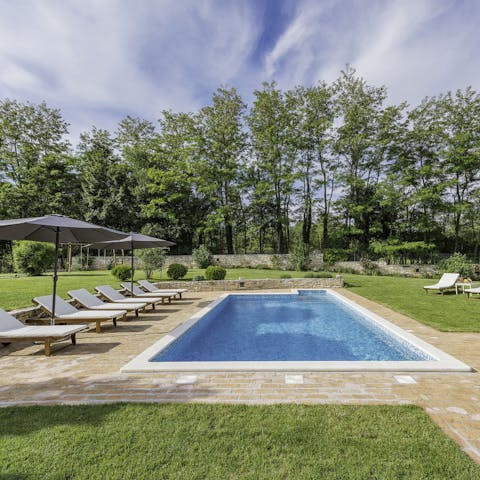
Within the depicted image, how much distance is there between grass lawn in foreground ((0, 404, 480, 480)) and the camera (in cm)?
209

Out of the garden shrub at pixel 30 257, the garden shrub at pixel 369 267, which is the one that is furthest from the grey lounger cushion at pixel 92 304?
the garden shrub at pixel 369 267

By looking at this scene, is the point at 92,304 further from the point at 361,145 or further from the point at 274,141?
the point at 361,145

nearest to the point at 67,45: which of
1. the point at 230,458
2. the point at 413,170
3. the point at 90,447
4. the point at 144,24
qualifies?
the point at 144,24

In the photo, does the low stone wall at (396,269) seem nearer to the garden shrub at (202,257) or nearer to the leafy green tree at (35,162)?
the garden shrub at (202,257)

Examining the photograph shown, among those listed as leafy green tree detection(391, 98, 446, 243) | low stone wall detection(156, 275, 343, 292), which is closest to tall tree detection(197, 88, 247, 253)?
low stone wall detection(156, 275, 343, 292)

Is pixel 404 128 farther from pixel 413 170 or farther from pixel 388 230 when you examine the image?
pixel 388 230

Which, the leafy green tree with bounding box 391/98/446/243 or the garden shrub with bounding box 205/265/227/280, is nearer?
the garden shrub with bounding box 205/265/227/280

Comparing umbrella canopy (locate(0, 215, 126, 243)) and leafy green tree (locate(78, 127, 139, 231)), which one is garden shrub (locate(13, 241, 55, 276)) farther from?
umbrella canopy (locate(0, 215, 126, 243))

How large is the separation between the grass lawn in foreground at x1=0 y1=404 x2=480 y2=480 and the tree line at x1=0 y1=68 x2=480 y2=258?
68.1 feet

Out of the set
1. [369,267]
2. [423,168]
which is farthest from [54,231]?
[423,168]

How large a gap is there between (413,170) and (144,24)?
24113 mm

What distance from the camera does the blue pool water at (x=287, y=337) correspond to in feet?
17.9

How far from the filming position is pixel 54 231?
6.12 meters

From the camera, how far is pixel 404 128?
25094mm
